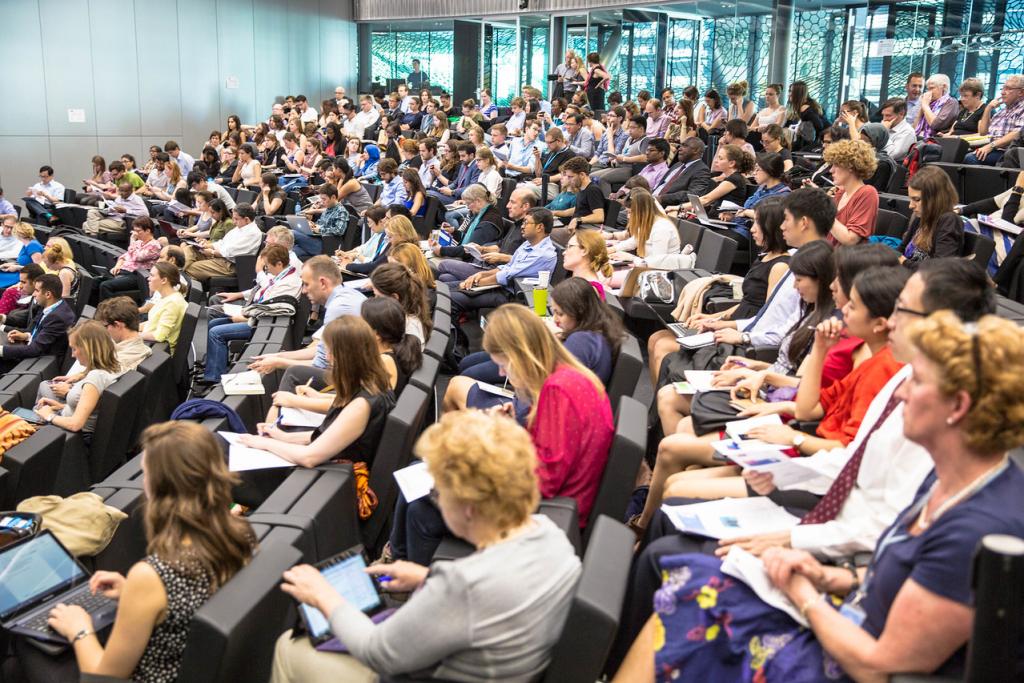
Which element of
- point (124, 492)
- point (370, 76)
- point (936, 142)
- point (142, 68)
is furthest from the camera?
point (370, 76)

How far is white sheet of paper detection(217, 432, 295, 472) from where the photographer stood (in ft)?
11.0

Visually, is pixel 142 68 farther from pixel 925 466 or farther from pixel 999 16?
pixel 925 466

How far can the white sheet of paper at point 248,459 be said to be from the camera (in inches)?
132

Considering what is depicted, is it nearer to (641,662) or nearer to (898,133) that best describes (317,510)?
(641,662)

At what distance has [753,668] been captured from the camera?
202 centimetres

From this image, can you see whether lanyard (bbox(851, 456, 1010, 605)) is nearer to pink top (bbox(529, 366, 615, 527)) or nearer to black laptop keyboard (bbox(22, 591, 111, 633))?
pink top (bbox(529, 366, 615, 527))

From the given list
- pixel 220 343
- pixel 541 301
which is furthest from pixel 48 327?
pixel 541 301

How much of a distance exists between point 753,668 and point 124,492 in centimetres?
279

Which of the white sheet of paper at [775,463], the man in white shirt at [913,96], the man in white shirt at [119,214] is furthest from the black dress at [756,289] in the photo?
the man in white shirt at [119,214]

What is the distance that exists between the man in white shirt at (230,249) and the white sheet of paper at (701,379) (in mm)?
6303

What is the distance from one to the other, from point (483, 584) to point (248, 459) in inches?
71.2

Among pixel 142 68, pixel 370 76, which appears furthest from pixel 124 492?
pixel 370 76

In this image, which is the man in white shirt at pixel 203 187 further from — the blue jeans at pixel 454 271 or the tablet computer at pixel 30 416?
the tablet computer at pixel 30 416

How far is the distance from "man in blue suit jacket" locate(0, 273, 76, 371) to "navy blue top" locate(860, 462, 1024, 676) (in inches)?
260
